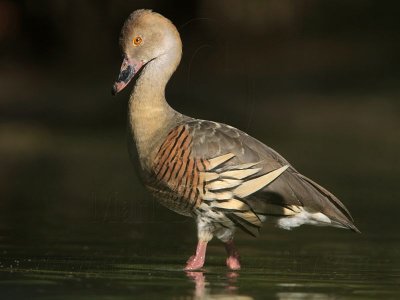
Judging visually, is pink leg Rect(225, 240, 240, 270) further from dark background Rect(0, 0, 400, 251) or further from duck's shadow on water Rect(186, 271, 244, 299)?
dark background Rect(0, 0, 400, 251)

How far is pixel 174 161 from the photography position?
1026 centimetres

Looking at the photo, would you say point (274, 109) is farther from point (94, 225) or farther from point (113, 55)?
point (94, 225)

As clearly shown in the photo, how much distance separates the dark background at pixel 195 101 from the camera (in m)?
14.8

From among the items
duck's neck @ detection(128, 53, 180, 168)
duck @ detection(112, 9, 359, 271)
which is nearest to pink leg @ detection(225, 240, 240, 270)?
duck @ detection(112, 9, 359, 271)

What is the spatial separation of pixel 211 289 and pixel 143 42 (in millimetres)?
2985

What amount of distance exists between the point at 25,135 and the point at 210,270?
1384cm

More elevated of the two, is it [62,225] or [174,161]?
[174,161]

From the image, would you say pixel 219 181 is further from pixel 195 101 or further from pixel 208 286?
pixel 195 101

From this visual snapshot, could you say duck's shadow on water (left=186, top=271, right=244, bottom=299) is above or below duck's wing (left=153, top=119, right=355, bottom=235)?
below

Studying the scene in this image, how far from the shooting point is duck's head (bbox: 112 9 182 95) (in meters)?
11.0

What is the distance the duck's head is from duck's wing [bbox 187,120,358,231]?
956 millimetres

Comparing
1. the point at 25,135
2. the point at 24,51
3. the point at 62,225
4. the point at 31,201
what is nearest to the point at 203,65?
the point at 24,51

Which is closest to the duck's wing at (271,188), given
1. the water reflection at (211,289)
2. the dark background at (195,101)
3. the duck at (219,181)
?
the duck at (219,181)

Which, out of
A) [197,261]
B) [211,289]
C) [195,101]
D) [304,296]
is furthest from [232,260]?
[195,101]
